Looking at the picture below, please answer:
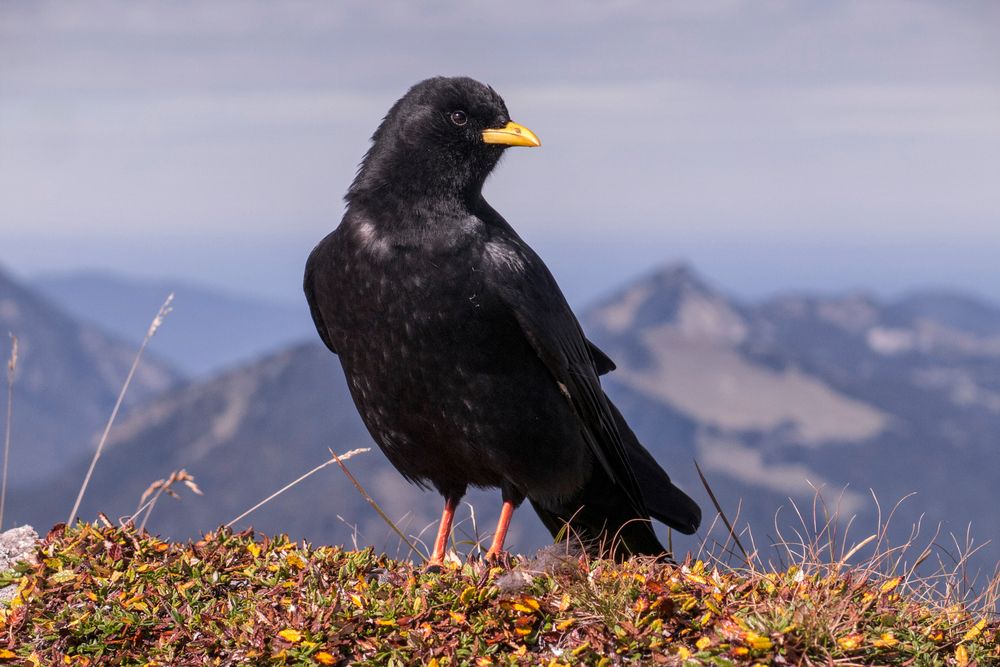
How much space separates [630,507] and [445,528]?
1266mm

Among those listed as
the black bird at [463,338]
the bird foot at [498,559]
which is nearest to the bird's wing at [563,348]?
the black bird at [463,338]

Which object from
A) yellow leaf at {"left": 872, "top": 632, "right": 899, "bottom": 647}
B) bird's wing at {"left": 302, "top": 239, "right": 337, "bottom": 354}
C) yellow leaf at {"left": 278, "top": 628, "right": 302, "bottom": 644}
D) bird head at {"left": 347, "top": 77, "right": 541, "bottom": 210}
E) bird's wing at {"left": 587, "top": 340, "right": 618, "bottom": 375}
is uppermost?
bird head at {"left": 347, "top": 77, "right": 541, "bottom": 210}

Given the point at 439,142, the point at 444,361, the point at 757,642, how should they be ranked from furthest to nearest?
the point at 439,142, the point at 444,361, the point at 757,642

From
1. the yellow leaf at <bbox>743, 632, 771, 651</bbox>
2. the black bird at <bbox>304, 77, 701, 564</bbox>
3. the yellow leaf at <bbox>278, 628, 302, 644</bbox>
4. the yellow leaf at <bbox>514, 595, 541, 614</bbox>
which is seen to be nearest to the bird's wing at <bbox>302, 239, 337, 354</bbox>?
the black bird at <bbox>304, 77, 701, 564</bbox>

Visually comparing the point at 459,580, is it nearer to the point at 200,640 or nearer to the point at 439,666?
the point at 439,666

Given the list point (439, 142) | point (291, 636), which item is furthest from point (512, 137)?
point (291, 636)

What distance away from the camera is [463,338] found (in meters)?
5.73

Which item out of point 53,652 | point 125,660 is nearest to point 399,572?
point 125,660

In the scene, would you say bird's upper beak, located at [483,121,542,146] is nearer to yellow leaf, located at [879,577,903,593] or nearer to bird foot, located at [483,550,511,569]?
bird foot, located at [483,550,511,569]

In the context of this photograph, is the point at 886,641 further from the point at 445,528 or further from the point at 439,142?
the point at 439,142

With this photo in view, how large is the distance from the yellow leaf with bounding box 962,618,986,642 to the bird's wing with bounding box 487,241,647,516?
7.26 ft

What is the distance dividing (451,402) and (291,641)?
1729 millimetres

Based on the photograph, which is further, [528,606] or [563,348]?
[563,348]

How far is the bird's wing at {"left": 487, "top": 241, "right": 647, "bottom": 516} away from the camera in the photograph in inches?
232
